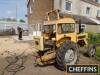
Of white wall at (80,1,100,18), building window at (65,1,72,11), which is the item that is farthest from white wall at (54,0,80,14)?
white wall at (80,1,100,18)

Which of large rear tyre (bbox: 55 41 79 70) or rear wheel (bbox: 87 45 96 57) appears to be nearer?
large rear tyre (bbox: 55 41 79 70)

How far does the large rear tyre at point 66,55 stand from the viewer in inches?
372

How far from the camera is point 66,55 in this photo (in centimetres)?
983

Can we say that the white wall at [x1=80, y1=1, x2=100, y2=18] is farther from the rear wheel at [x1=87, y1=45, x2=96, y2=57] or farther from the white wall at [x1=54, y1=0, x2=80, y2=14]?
the rear wheel at [x1=87, y1=45, x2=96, y2=57]

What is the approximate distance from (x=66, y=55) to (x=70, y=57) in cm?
39

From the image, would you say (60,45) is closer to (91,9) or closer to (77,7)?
(77,7)

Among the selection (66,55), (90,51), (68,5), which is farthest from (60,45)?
(68,5)

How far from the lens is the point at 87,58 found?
1264 cm

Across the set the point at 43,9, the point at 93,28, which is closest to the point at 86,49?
the point at 43,9

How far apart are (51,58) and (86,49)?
13.3 feet

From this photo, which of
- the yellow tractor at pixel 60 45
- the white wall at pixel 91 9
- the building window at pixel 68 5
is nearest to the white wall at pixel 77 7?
the white wall at pixel 91 9

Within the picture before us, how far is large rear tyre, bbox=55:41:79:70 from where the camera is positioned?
31.0ft

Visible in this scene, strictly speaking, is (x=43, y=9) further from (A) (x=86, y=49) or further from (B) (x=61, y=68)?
(B) (x=61, y=68)

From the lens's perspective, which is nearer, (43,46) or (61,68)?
(61,68)
